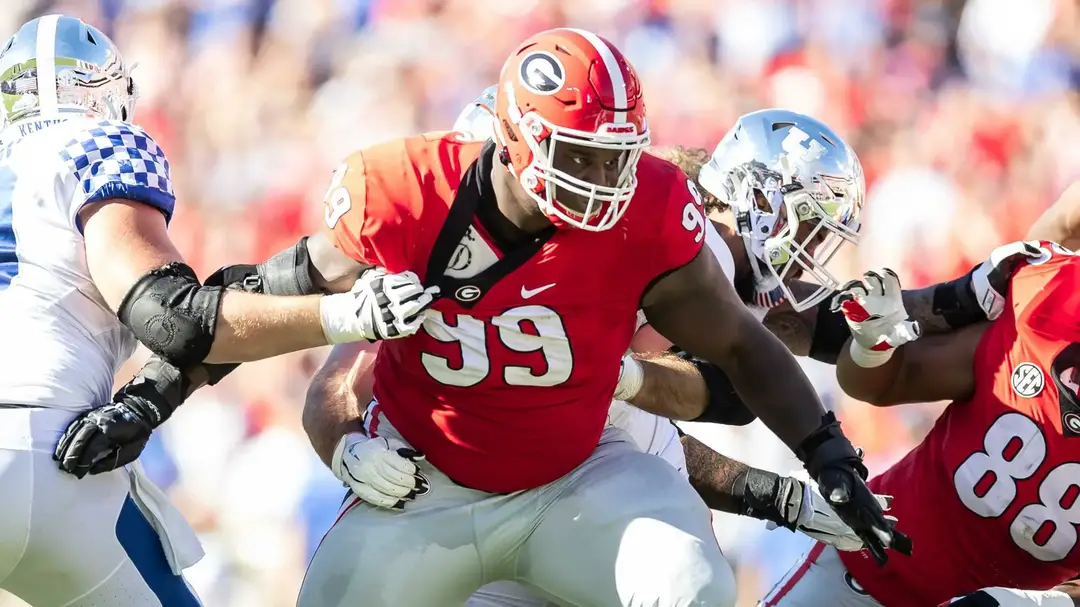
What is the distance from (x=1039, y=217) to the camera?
4.12m

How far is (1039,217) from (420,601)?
2.71 metres

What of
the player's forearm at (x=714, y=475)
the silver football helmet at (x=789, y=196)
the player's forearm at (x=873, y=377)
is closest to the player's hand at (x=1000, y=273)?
the player's forearm at (x=873, y=377)

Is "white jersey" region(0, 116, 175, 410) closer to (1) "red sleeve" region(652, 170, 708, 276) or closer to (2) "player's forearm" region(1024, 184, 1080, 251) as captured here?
(1) "red sleeve" region(652, 170, 708, 276)

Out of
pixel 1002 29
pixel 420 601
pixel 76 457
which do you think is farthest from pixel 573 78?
pixel 1002 29

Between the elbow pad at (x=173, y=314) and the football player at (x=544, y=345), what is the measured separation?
0.66 feet

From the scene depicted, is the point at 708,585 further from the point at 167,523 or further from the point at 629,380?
the point at 167,523

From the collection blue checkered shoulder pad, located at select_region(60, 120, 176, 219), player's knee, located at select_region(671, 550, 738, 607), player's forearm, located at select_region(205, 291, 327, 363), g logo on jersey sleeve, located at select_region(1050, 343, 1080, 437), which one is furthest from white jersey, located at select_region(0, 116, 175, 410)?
g logo on jersey sleeve, located at select_region(1050, 343, 1080, 437)

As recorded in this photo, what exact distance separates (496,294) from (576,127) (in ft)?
1.13

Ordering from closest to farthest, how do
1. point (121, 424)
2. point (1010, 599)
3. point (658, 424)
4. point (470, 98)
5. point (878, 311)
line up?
point (121, 424), point (1010, 599), point (878, 311), point (658, 424), point (470, 98)

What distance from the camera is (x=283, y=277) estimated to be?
2441mm

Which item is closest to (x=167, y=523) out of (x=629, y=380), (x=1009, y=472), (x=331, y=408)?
(x=331, y=408)

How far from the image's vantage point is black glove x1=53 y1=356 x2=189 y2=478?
7.88ft

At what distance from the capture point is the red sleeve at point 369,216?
88.1 inches

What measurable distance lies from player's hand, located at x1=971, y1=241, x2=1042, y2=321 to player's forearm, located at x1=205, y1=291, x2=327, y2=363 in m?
1.52
